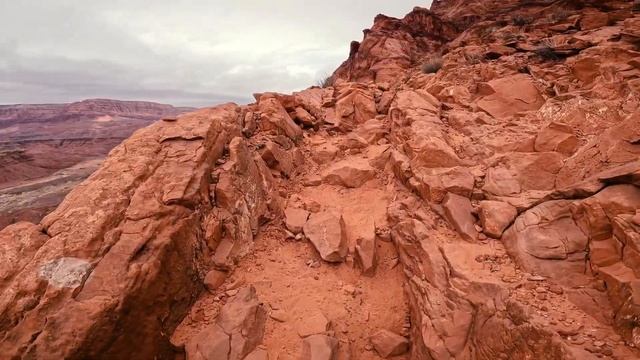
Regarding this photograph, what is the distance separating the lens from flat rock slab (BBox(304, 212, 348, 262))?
4996mm

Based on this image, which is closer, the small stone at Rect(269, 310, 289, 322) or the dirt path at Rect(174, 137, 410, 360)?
the dirt path at Rect(174, 137, 410, 360)

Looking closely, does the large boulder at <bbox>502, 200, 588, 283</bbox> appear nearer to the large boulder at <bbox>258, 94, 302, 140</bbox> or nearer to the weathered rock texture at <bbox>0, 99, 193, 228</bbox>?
the large boulder at <bbox>258, 94, 302, 140</bbox>

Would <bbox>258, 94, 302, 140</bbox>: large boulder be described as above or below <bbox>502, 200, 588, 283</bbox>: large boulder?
above

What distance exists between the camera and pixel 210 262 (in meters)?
4.59

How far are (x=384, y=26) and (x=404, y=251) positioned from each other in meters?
14.6

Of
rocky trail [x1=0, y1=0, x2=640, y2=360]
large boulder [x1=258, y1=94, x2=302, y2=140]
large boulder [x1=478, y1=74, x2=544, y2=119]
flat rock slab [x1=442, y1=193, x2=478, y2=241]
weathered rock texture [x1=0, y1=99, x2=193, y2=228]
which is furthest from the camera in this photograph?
weathered rock texture [x1=0, y1=99, x2=193, y2=228]

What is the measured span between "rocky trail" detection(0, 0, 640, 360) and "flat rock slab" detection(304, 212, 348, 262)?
3cm

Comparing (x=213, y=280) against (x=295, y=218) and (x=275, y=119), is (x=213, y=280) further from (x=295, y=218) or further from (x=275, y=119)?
(x=275, y=119)

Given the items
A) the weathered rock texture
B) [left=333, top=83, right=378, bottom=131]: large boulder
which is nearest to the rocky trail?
[left=333, top=83, right=378, bottom=131]: large boulder

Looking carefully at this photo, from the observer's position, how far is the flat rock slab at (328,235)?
5.00 m

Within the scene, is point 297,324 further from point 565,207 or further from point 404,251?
point 565,207

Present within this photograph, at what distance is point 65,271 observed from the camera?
11.3 ft

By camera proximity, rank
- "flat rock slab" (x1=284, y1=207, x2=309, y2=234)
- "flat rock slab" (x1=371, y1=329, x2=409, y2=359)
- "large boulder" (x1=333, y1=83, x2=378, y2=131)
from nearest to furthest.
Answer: "flat rock slab" (x1=371, y1=329, x2=409, y2=359), "flat rock slab" (x1=284, y1=207, x2=309, y2=234), "large boulder" (x1=333, y1=83, x2=378, y2=131)

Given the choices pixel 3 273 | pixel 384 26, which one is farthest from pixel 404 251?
pixel 384 26
